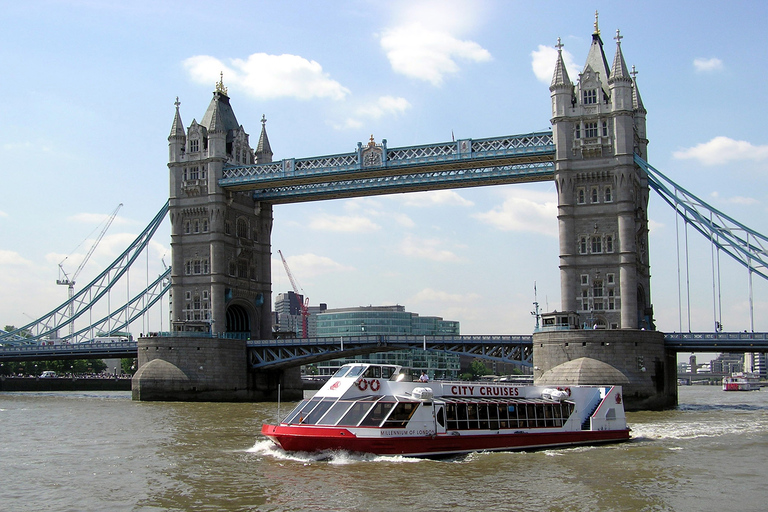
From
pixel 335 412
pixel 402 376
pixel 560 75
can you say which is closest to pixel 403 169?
pixel 560 75

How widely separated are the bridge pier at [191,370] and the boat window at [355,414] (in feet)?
161

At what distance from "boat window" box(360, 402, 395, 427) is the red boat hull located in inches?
30.9

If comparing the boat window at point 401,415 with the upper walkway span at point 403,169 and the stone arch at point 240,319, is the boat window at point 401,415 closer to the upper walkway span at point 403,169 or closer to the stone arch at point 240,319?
the upper walkway span at point 403,169

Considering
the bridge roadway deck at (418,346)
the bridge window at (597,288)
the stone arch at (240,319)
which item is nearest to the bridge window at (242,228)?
the stone arch at (240,319)

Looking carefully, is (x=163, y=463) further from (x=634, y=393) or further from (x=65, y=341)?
(x=65, y=341)

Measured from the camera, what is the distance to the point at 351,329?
189 m

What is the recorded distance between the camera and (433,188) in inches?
3329

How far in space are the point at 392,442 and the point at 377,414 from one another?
1342mm

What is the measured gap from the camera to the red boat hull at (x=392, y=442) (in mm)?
34625

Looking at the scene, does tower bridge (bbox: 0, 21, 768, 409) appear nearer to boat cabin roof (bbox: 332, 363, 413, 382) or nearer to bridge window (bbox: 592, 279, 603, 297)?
bridge window (bbox: 592, 279, 603, 297)

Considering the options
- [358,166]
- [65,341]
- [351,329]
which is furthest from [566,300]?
[351,329]

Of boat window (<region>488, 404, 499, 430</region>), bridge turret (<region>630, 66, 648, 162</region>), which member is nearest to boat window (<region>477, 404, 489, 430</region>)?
boat window (<region>488, 404, 499, 430</region>)

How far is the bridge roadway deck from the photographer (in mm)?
69188

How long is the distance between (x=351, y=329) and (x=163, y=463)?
15369 centimetres
